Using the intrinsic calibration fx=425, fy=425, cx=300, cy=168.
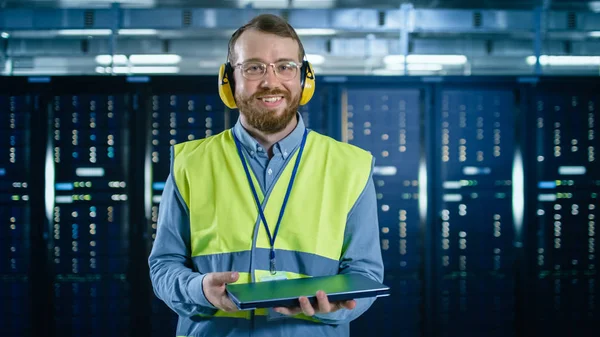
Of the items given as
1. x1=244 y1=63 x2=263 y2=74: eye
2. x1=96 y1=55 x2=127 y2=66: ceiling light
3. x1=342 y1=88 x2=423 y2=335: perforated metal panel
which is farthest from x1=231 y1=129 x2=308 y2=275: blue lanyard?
x1=96 y1=55 x2=127 y2=66: ceiling light

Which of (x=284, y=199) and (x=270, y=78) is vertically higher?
(x=270, y=78)

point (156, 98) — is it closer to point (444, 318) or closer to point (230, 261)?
point (230, 261)

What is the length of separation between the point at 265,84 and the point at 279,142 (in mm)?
170

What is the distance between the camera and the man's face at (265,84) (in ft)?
3.30

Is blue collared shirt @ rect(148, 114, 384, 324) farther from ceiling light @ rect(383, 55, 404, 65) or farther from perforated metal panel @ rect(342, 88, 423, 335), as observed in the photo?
ceiling light @ rect(383, 55, 404, 65)

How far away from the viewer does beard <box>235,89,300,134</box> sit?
1.02m

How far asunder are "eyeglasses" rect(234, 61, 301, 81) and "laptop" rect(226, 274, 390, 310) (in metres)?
0.47

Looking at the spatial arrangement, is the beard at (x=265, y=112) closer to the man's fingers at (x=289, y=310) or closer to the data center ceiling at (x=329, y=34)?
the man's fingers at (x=289, y=310)

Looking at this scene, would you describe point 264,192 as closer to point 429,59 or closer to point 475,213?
point 475,213

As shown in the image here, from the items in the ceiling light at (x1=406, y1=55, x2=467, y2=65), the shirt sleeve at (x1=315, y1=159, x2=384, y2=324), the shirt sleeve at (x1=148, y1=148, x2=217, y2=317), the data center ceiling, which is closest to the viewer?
the shirt sleeve at (x1=148, y1=148, x2=217, y2=317)

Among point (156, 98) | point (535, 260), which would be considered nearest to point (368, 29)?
point (156, 98)

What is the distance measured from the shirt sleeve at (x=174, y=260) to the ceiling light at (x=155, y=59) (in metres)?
4.80

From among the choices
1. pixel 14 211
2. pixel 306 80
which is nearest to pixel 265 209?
pixel 306 80

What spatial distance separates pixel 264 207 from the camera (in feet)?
3.44
